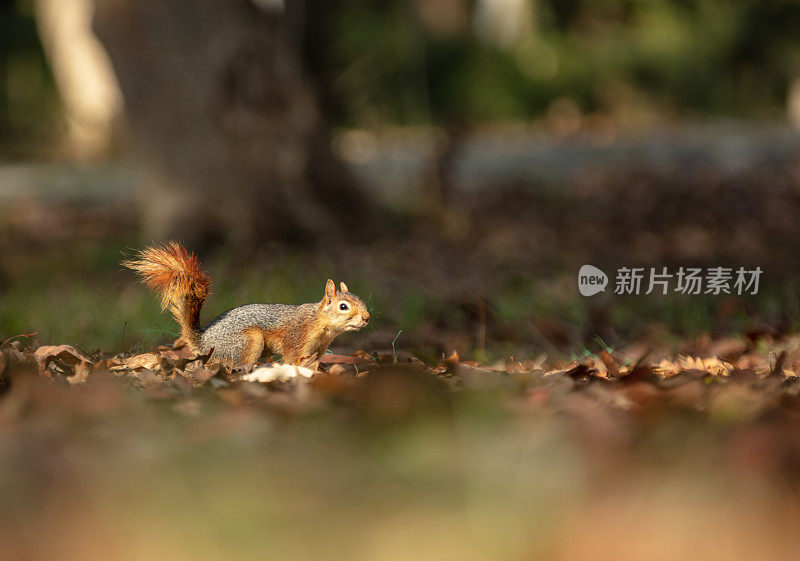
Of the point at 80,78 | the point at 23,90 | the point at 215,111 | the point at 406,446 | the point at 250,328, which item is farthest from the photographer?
the point at 23,90

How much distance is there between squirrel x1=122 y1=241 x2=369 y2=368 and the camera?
104 inches

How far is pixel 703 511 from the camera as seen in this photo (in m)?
1.57

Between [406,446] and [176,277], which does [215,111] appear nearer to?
[176,277]

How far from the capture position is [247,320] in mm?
2758

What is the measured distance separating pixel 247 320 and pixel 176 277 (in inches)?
10.1

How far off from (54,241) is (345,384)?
6.72 meters

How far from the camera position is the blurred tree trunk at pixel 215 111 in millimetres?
7223

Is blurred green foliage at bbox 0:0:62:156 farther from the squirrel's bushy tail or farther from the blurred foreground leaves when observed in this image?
the blurred foreground leaves

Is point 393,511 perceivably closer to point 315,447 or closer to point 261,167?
point 315,447

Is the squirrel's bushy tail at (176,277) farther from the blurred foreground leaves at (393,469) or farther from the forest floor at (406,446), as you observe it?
the blurred foreground leaves at (393,469)
